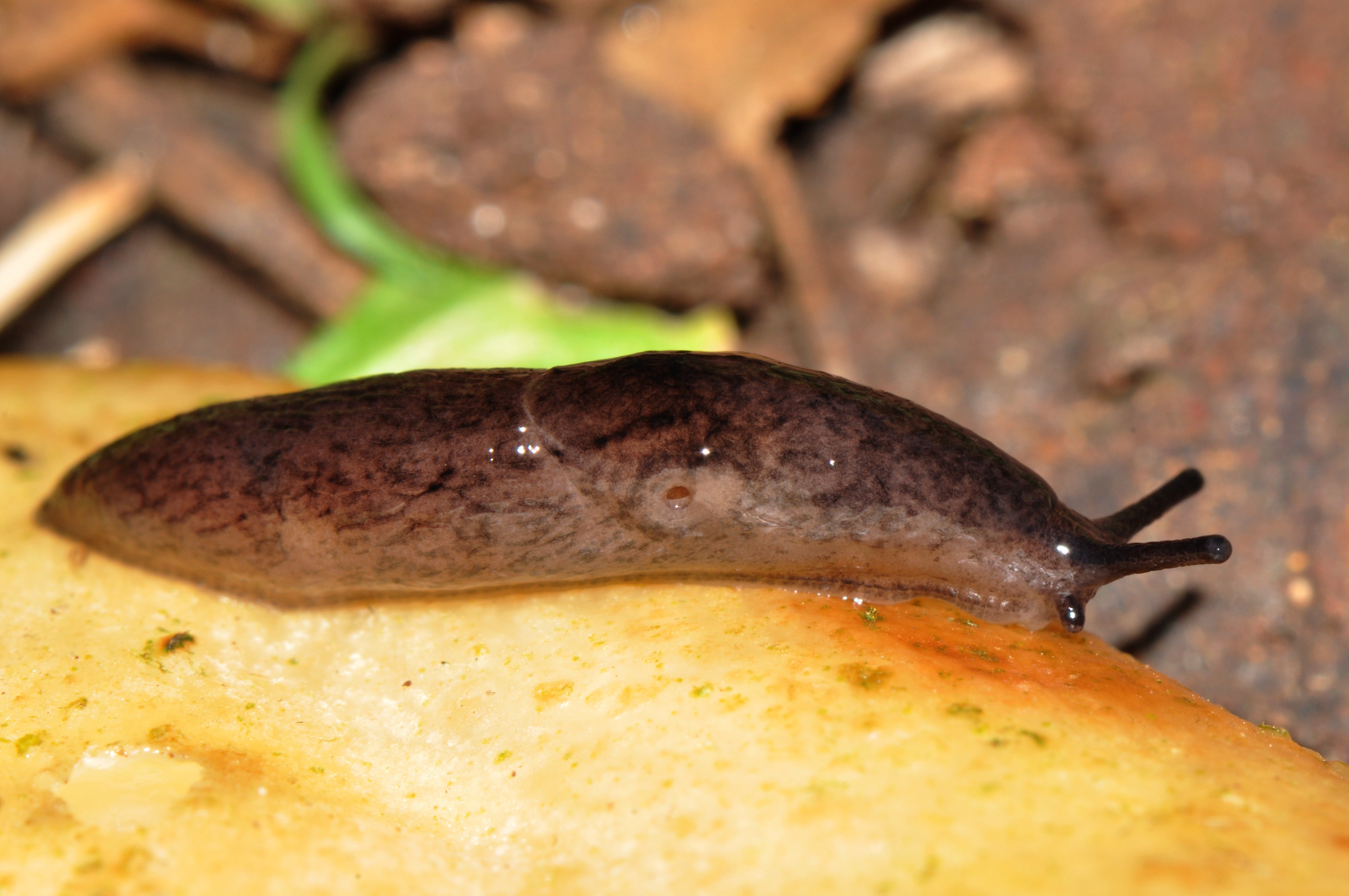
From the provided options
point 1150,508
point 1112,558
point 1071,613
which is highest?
point 1150,508

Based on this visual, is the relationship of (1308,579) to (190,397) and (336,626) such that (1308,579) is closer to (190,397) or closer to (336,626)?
(336,626)

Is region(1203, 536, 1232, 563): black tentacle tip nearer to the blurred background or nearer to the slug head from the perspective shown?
the slug head

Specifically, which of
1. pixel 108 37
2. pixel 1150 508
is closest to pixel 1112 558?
pixel 1150 508

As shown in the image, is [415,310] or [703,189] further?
[703,189]

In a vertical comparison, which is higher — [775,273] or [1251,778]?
[775,273]

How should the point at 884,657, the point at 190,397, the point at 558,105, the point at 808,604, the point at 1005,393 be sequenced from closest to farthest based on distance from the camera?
the point at 884,657
the point at 808,604
the point at 190,397
the point at 1005,393
the point at 558,105

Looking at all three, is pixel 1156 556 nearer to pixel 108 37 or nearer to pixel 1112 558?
pixel 1112 558

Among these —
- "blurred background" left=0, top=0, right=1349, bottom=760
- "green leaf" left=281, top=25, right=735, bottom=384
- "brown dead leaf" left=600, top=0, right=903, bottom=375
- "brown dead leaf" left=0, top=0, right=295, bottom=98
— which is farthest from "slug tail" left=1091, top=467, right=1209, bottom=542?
"brown dead leaf" left=0, top=0, right=295, bottom=98

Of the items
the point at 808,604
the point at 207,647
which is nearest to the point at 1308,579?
the point at 808,604
